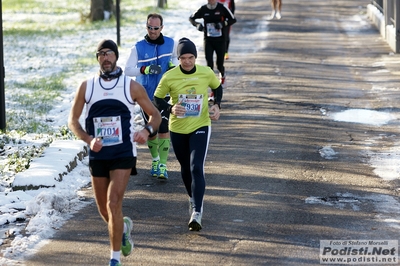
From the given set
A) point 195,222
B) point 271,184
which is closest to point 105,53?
point 195,222

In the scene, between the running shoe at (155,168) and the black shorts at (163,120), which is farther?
the running shoe at (155,168)

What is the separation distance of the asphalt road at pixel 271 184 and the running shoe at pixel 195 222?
0.09 metres

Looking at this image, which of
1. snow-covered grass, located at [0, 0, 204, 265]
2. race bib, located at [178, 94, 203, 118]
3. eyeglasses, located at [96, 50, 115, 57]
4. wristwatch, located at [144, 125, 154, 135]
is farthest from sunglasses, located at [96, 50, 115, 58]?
snow-covered grass, located at [0, 0, 204, 265]

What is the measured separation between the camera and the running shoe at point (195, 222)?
8.62m

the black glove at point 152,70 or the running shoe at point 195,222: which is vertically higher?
the black glove at point 152,70

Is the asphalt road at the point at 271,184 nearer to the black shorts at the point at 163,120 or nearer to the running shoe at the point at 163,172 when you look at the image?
the running shoe at the point at 163,172

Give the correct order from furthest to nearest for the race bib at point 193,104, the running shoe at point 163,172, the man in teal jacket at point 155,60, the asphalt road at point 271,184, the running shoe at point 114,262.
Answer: the running shoe at point 163,172, the man in teal jacket at point 155,60, the race bib at point 193,104, the asphalt road at point 271,184, the running shoe at point 114,262

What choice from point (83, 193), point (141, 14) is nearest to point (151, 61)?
point (83, 193)

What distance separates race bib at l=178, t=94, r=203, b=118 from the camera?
29.6 ft

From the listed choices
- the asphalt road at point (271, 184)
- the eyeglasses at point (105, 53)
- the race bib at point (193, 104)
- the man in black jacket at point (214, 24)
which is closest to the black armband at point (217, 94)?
the race bib at point (193, 104)

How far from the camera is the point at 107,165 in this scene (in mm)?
7434

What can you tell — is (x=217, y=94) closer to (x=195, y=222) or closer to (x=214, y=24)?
(x=195, y=222)

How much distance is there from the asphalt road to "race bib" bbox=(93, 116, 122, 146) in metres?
1.17

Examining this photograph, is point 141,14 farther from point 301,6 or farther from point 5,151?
point 5,151
